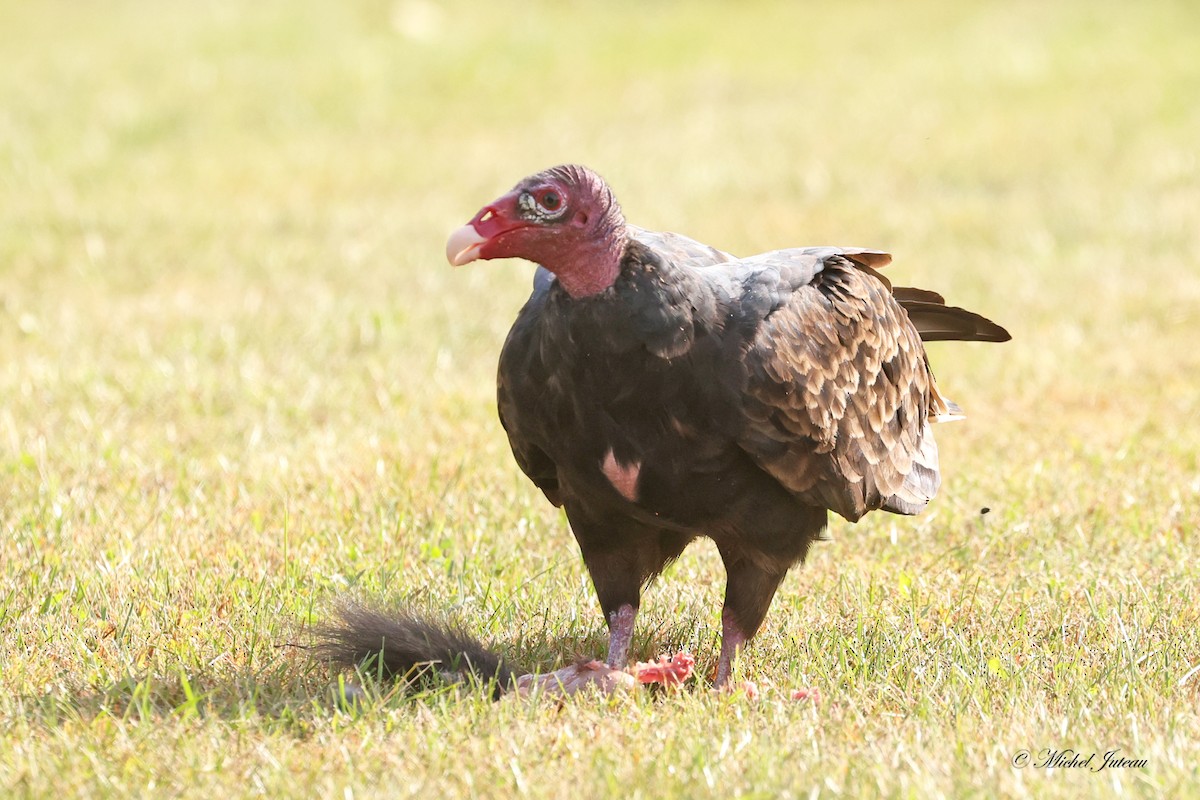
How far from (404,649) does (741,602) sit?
0.82 m

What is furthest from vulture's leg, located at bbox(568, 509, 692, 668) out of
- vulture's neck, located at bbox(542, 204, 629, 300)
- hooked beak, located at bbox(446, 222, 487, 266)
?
hooked beak, located at bbox(446, 222, 487, 266)

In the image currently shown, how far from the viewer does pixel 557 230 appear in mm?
3414

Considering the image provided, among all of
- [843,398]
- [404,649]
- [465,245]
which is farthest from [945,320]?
[404,649]

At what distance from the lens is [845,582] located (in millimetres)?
4512

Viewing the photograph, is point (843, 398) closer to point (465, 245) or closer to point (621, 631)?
point (621, 631)

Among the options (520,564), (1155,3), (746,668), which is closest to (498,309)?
(520,564)

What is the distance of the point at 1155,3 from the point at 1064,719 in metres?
15.1

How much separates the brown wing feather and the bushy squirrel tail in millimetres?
823

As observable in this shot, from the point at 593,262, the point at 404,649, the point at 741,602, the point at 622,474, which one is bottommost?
the point at 404,649

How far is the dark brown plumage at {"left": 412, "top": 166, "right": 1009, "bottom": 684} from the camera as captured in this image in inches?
134

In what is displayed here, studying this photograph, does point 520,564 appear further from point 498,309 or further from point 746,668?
point 498,309

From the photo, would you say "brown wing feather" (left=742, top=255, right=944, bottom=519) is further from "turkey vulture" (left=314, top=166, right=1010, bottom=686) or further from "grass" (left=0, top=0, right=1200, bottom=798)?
"grass" (left=0, top=0, right=1200, bottom=798)

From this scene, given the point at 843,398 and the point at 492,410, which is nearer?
the point at 843,398

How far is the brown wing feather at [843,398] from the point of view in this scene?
3539 millimetres
